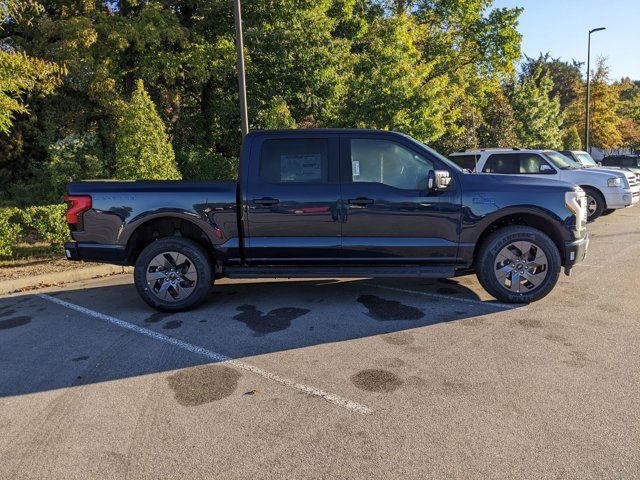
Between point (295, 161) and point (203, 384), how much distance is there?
274cm

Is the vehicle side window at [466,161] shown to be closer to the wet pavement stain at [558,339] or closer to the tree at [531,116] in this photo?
the wet pavement stain at [558,339]

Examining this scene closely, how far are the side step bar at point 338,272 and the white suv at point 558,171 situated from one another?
6.57 m

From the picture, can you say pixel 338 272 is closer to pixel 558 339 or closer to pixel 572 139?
pixel 558 339

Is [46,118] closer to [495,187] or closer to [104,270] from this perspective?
[104,270]

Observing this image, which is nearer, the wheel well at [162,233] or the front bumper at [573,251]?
the front bumper at [573,251]

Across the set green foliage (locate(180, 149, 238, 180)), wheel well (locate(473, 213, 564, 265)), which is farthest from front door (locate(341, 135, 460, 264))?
green foliage (locate(180, 149, 238, 180))

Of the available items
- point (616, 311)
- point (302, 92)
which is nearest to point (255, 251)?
point (616, 311)

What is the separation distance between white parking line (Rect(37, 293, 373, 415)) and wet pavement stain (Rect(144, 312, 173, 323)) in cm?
20

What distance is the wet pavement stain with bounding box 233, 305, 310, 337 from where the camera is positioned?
4.79 meters

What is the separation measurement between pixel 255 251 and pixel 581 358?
134 inches

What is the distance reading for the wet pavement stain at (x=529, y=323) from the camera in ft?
15.4

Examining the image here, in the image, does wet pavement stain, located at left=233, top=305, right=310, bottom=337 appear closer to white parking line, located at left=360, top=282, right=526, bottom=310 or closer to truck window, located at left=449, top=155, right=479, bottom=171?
white parking line, located at left=360, top=282, right=526, bottom=310

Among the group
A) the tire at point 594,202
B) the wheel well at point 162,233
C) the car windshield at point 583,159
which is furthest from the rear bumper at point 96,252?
the car windshield at point 583,159

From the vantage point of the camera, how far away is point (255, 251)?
5.32m
